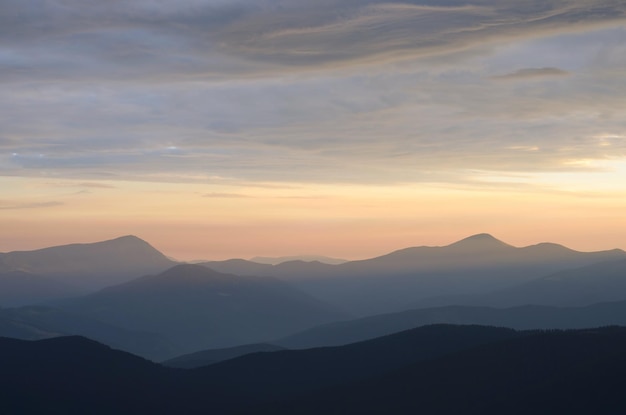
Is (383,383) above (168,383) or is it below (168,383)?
above

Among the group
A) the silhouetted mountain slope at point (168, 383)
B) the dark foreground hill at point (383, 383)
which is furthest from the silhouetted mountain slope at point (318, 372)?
the dark foreground hill at point (383, 383)

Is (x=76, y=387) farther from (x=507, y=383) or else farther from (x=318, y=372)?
(x=507, y=383)

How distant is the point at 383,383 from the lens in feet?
525

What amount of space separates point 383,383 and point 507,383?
26.7 m

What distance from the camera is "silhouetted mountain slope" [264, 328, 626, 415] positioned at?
125m

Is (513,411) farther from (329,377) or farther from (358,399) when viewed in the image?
(329,377)

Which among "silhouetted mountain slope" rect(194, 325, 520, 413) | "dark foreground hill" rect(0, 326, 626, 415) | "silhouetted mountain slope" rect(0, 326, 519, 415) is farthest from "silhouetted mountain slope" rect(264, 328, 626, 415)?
"silhouetted mountain slope" rect(0, 326, 519, 415)

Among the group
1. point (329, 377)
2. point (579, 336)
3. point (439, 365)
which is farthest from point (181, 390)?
point (579, 336)

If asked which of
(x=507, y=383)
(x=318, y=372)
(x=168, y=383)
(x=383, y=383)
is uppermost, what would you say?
(x=507, y=383)

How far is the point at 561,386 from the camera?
130000 millimetres

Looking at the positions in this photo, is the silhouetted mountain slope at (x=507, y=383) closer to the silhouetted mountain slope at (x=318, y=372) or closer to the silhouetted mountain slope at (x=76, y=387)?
the silhouetted mountain slope at (x=318, y=372)

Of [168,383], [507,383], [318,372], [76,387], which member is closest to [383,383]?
[507,383]

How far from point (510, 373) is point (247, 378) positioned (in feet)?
228

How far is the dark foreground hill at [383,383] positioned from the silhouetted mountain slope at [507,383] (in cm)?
20
